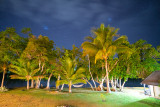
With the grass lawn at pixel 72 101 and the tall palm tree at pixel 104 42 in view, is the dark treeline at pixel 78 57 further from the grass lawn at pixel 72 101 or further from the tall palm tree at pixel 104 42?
the grass lawn at pixel 72 101

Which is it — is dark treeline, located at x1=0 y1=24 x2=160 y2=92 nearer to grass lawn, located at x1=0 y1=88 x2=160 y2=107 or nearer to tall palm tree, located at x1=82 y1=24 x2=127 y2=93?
tall palm tree, located at x1=82 y1=24 x2=127 y2=93

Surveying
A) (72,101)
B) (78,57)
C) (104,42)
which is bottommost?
(72,101)

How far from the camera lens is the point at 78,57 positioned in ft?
49.2

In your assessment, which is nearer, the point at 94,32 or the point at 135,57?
the point at 94,32

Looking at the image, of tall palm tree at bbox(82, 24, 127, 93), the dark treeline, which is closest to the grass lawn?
the dark treeline

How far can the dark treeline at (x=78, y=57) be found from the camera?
11.9 meters

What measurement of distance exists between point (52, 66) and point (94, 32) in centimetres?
765

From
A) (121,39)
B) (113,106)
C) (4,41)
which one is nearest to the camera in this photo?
(113,106)

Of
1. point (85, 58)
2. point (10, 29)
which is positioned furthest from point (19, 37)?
point (85, 58)

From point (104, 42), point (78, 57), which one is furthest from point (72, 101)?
point (78, 57)

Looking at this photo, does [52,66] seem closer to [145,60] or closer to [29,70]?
[29,70]

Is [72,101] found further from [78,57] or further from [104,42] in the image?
[78,57]

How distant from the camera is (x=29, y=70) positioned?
13.2 meters

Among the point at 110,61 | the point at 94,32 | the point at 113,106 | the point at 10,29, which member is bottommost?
the point at 113,106
